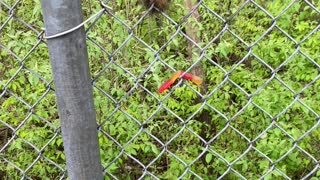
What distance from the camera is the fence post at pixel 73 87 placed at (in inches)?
51.4

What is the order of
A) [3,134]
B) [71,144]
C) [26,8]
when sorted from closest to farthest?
[71,144]
[26,8]
[3,134]

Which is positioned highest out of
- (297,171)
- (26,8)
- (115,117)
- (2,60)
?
(26,8)

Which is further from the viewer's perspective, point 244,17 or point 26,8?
point 244,17

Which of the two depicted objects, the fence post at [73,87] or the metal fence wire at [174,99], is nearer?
the fence post at [73,87]

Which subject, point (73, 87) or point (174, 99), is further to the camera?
point (174, 99)

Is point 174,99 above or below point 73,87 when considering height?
above

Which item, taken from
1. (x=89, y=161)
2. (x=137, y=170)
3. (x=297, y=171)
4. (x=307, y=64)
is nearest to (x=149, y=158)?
(x=137, y=170)

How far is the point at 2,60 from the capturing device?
9.25 ft

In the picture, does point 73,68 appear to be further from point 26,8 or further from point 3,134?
point 3,134

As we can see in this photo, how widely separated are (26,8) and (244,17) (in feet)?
4.53

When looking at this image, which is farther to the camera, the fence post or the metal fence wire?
the metal fence wire

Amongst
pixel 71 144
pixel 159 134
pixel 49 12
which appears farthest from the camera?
pixel 159 134

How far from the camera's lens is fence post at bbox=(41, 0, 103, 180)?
1.31m

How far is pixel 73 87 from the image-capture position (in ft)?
4.58
